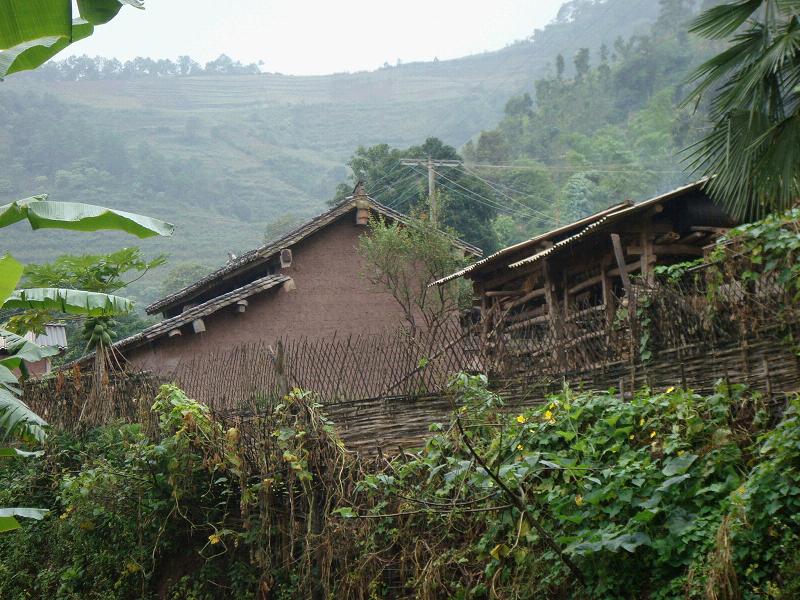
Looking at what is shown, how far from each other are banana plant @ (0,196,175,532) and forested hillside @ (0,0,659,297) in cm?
4597

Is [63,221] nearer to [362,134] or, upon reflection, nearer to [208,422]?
[208,422]

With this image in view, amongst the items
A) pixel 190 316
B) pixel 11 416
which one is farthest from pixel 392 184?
pixel 11 416

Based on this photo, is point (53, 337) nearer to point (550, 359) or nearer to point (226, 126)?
point (550, 359)

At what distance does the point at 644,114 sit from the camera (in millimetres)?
49531

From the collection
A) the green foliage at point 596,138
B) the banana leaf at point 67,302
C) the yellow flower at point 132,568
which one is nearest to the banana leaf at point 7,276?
the banana leaf at point 67,302

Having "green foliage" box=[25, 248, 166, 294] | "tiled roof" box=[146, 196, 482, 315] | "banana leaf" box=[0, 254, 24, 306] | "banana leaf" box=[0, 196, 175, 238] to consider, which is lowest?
"banana leaf" box=[0, 254, 24, 306]

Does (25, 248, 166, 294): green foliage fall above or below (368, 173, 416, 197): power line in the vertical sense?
below

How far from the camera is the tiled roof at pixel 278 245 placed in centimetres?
1862

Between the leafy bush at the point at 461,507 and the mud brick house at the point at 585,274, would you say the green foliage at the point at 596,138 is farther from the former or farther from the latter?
the leafy bush at the point at 461,507

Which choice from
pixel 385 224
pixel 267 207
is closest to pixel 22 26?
pixel 385 224

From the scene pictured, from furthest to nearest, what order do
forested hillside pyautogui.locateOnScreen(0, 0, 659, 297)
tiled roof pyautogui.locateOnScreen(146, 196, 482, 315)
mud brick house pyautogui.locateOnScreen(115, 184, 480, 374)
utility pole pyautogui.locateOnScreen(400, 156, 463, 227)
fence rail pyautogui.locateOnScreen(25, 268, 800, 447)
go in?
1. forested hillside pyautogui.locateOnScreen(0, 0, 659, 297)
2. utility pole pyautogui.locateOnScreen(400, 156, 463, 227)
3. tiled roof pyautogui.locateOnScreen(146, 196, 482, 315)
4. mud brick house pyautogui.locateOnScreen(115, 184, 480, 374)
5. fence rail pyautogui.locateOnScreen(25, 268, 800, 447)

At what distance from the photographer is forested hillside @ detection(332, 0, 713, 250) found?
31422mm

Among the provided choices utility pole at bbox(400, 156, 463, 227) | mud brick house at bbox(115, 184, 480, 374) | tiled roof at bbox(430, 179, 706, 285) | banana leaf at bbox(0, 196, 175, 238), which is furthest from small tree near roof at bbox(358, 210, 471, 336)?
banana leaf at bbox(0, 196, 175, 238)

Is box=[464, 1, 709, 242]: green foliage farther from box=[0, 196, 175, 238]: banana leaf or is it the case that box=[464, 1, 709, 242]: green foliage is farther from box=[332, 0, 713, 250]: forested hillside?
box=[0, 196, 175, 238]: banana leaf
